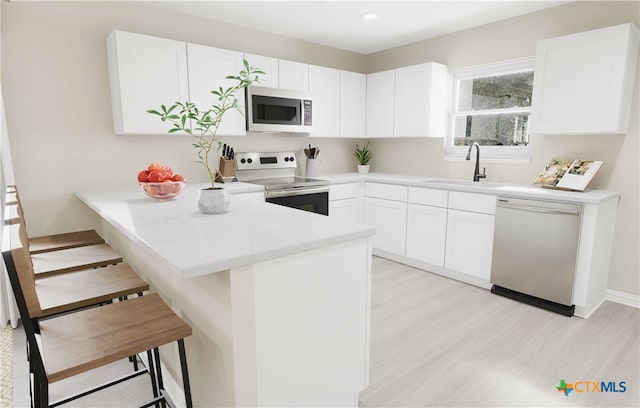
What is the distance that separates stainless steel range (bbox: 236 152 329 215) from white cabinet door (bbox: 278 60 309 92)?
71cm

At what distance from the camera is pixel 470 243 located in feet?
10.6

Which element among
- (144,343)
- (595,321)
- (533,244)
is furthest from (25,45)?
(595,321)

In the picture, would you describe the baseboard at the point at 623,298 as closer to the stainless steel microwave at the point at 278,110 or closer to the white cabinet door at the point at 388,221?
the white cabinet door at the point at 388,221

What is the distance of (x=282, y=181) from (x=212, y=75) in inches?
44.5

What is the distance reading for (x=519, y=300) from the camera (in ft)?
9.61

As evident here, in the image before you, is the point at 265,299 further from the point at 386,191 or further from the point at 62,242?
the point at 386,191

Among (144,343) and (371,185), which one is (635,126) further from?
(144,343)

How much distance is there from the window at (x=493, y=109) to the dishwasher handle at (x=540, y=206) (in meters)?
0.78

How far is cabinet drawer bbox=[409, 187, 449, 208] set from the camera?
3373 mm

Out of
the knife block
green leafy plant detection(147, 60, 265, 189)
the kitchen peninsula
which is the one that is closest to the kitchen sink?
the knife block

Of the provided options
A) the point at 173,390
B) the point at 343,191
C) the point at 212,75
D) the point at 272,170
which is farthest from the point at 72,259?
the point at 343,191

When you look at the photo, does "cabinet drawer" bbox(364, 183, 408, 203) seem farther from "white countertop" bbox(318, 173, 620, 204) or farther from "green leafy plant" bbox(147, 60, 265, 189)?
"green leafy plant" bbox(147, 60, 265, 189)

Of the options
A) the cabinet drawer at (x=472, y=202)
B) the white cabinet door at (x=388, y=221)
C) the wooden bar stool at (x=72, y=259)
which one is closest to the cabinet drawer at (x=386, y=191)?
the white cabinet door at (x=388, y=221)

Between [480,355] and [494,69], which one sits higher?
[494,69]
